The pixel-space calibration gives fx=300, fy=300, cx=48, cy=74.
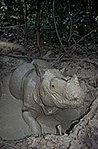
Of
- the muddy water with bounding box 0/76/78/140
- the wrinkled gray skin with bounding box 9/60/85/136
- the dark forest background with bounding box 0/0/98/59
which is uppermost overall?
the dark forest background with bounding box 0/0/98/59

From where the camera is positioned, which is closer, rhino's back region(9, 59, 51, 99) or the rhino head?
the rhino head

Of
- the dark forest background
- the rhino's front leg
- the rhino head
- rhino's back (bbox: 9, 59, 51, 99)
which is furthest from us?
the dark forest background

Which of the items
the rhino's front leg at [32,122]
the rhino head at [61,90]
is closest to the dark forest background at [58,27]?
the rhino's front leg at [32,122]

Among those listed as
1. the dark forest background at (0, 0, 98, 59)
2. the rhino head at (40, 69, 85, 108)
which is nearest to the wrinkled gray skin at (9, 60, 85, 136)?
the rhino head at (40, 69, 85, 108)

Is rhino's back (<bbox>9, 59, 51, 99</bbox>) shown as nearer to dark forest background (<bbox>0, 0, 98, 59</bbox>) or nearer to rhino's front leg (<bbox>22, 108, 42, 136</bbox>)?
rhino's front leg (<bbox>22, 108, 42, 136</bbox>)

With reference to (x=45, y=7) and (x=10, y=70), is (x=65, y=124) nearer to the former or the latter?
(x=10, y=70)

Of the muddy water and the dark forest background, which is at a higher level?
the dark forest background

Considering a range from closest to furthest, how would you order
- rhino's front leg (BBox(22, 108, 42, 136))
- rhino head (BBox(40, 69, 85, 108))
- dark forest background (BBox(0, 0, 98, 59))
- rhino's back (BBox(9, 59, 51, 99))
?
rhino head (BBox(40, 69, 85, 108)) < rhino's front leg (BBox(22, 108, 42, 136)) < rhino's back (BBox(9, 59, 51, 99)) < dark forest background (BBox(0, 0, 98, 59))

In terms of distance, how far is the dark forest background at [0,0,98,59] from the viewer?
403 cm

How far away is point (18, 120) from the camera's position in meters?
2.49

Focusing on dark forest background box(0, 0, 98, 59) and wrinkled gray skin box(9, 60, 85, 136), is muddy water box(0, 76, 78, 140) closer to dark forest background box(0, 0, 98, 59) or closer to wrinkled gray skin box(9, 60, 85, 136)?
wrinkled gray skin box(9, 60, 85, 136)

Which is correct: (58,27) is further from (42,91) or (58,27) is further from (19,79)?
(42,91)

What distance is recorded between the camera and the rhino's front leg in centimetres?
233

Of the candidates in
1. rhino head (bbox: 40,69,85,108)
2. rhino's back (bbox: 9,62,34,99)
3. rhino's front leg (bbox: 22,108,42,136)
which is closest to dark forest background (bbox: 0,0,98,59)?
rhino's back (bbox: 9,62,34,99)
